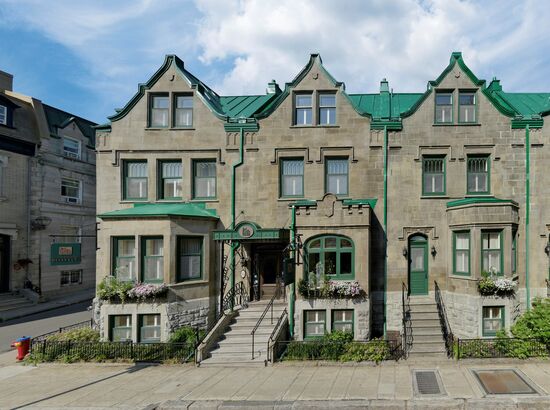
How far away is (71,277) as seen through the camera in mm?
30422

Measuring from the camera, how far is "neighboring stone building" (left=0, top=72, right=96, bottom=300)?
26297mm

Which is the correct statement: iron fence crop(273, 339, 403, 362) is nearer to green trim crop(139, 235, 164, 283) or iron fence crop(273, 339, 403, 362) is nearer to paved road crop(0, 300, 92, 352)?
green trim crop(139, 235, 164, 283)

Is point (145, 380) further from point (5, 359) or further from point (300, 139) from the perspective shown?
point (300, 139)

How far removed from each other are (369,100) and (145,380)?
16.9 m

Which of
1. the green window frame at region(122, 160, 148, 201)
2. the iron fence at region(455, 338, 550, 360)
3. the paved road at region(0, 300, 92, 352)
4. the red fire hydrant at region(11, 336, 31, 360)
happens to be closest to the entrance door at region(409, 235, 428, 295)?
the iron fence at region(455, 338, 550, 360)

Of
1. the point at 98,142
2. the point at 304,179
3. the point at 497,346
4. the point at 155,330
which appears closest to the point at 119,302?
the point at 155,330

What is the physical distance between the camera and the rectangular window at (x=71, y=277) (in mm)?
29625

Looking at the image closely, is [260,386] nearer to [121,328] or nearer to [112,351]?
[112,351]

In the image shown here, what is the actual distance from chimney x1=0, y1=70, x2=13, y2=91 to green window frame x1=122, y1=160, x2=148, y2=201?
18160 millimetres

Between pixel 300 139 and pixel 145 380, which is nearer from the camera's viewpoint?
pixel 145 380

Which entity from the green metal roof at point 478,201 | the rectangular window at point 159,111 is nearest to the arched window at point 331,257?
the green metal roof at point 478,201

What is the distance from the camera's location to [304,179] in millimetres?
17781

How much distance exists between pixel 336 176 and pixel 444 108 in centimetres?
587

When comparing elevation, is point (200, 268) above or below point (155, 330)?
above
